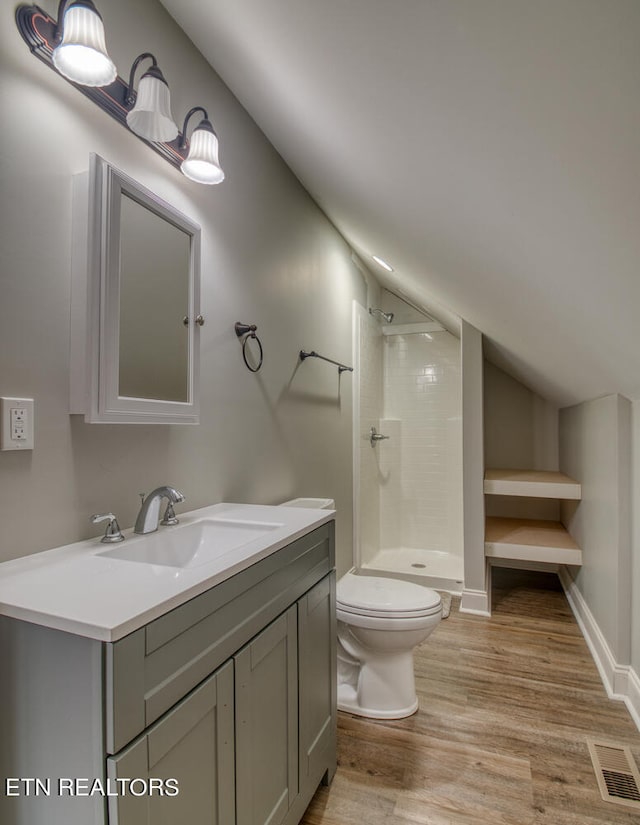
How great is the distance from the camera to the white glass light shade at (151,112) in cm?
124

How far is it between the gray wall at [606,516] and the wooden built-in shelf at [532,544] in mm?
88

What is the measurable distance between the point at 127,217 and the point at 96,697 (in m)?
1.13

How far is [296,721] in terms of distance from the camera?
4.10ft

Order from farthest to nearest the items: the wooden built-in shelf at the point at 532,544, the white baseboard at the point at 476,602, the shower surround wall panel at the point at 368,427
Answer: the shower surround wall panel at the point at 368,427, the white baseboard at the point at 476,602, the wooden built-in shelf at the point at 532,544

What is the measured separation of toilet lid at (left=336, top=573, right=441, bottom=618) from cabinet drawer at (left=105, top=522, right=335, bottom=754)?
65cm

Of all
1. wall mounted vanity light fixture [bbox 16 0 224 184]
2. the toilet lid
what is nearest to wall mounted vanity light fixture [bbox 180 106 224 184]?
wall mounted vanity light fixture [bbox 16 0 224 184]

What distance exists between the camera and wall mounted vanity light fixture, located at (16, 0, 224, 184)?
1.02m

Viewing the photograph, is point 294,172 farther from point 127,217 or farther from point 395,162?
point 127,217

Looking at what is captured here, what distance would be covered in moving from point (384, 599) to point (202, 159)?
1767 mm

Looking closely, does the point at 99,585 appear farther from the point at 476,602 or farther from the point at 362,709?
the point at 476,602

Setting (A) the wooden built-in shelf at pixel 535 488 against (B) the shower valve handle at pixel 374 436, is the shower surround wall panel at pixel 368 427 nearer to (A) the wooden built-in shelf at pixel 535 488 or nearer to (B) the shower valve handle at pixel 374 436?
(B) the shower valve handle at pixel 374 436

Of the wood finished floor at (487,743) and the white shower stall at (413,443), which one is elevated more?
the white shower stall at (413,443)

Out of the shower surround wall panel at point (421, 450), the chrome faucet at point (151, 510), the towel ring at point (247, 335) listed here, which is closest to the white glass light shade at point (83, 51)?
the towel ring at point (247, 335)

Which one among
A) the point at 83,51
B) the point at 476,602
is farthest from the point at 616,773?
the point at 83,51
